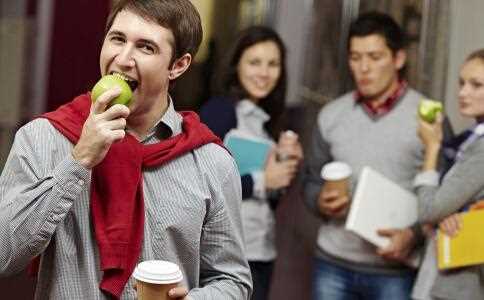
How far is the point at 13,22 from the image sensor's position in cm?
401

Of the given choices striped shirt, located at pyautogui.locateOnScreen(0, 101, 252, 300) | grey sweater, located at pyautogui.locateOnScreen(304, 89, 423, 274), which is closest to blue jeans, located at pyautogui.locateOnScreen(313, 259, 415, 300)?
grey sweater, located at pyautogui.locateOnScreen(304, 89, 423, 274)

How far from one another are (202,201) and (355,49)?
1.66 meters

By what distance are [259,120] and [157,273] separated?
1.90 meters

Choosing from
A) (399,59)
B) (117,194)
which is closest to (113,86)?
(117,194)

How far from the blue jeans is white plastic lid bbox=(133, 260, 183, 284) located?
1.75 m

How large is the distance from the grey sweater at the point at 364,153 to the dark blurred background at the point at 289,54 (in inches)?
13.3

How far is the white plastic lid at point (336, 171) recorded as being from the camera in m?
3.09

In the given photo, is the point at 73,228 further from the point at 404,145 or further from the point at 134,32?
the point at 404,145

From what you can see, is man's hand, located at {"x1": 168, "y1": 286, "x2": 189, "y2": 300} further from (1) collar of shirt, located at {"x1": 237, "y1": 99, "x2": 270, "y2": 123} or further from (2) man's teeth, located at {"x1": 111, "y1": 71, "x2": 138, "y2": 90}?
(1) collar of shirt, located at {"x1": 237, "y1": 99, "x2": 270, "y2": 123}

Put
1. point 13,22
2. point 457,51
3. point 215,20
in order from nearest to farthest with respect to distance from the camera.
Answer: point 457,51 → point 13,22 → point 215,20

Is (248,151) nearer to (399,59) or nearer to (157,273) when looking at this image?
(399,59)

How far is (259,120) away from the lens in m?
3.35

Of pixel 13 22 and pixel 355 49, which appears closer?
pixel 355 49

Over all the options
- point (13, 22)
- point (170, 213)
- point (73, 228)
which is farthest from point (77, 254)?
point (13, 22)
